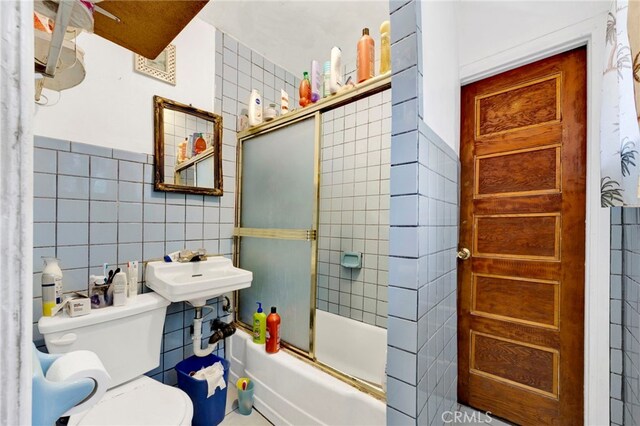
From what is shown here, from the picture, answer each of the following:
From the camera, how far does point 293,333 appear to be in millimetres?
1692

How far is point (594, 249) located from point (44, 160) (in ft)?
8.43

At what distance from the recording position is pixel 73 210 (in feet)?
4.54

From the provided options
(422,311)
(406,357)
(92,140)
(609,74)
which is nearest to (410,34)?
(609,74)

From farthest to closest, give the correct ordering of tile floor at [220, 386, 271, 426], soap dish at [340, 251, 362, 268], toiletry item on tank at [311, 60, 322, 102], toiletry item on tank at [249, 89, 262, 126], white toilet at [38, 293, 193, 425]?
toiletry item on tank at [249, 89, 262, 126], soap dish at [340, 251, 362, 268], toiletry item on tank at [311, 60, 322, 102], tile floor at [220, 386, 271, 426], white toilet at [38, 293, 193, 425]

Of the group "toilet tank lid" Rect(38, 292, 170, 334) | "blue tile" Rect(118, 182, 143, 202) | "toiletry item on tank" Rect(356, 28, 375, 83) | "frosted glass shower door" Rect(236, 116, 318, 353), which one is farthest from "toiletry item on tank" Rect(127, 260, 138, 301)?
"toiletry item on tank" Rect(356, 28, 375, 83)

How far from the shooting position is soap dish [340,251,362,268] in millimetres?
1846

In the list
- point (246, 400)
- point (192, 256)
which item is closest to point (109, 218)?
point (192, 256)

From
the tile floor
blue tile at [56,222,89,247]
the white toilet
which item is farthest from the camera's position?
the tile floor

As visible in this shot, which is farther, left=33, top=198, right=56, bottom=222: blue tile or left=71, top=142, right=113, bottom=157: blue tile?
left=71, top=142, right=113, bottom=157: blue tile

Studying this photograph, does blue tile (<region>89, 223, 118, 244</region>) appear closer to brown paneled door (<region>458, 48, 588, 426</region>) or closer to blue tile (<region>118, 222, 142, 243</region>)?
blue tile (<region>118, 222, 142, 243</region>)

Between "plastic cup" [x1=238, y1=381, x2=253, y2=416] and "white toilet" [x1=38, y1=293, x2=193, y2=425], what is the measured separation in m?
0.47

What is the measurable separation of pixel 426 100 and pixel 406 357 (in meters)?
0.86

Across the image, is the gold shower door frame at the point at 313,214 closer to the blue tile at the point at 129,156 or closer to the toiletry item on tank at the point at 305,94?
the toiletry item on tank at the point at 305,94

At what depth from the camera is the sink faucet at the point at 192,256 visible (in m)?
1.69
